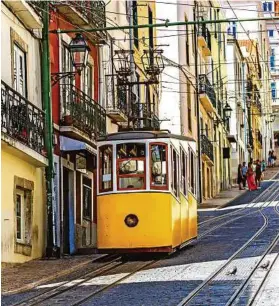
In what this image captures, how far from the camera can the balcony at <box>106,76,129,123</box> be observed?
30.5m

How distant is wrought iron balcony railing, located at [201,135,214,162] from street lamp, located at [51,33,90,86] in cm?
2455

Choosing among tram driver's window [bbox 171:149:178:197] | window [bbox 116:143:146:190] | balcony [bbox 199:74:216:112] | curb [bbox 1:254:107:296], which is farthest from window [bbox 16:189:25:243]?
balcony [bbox 199:74:216:112]

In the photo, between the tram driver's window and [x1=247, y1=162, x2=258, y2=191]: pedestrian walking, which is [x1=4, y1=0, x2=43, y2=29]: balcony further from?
[x1=247, y1=162, x2=258, y2=191]: pedestrian walking

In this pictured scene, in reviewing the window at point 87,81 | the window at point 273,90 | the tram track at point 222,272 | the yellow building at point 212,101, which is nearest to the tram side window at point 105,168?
the tram track at point 222,272

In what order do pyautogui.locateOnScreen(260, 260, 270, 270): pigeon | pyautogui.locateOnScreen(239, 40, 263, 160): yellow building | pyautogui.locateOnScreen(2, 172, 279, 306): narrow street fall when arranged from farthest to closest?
pyautogui.locateOnScreen(239, 40, 263, 160): yellow building → pyautogui.locateOnScreen(260, 260, 270, 270): pigeon → pyautogui.locateOnScreen(2, 172, 279, 306): narrow street

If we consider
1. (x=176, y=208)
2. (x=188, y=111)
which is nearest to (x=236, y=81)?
(x=188, y=111)

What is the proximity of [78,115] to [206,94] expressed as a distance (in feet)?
86.1

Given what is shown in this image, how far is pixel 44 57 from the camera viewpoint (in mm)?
22766

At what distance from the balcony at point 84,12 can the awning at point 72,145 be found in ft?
10.3

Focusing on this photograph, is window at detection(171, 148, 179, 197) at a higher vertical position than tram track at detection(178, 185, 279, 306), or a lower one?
higher

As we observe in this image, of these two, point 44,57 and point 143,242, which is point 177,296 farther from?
point 44,57

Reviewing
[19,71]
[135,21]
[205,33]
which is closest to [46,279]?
[19,71]

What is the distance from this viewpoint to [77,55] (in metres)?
25.4

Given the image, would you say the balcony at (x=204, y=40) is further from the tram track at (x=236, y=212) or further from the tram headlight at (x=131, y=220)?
the tram headlight at (x=131, y=220)
